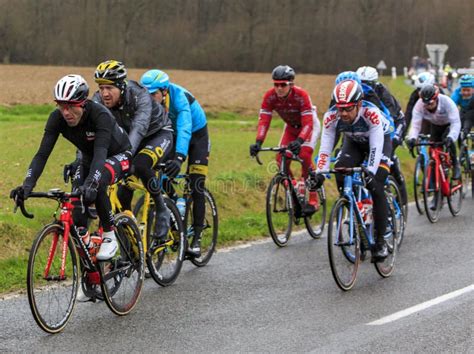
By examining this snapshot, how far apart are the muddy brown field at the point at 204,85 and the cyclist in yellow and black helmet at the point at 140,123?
2590cm

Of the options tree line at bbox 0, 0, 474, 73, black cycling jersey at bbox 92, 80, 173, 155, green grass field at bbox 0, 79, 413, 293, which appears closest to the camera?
black cycling jersey at bbox 92, 80, 173, 155

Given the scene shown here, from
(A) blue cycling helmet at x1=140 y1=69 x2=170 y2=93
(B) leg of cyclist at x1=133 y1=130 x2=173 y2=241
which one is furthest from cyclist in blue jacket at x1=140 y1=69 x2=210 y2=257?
(B) leg of cyclist at x1=133 y1=130 x2=173 y2=241

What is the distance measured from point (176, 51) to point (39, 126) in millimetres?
27256

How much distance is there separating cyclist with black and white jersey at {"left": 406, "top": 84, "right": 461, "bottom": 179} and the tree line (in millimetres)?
24895

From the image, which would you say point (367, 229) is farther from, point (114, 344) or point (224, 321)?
point (114, 344)

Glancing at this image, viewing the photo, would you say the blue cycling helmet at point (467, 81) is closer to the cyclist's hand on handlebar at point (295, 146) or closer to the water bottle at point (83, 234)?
the cyclist's hand on handlebar at point (295, 146)

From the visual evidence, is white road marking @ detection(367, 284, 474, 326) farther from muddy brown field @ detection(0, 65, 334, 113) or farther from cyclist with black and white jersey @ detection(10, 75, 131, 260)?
muddy brown field @ detection(0, 65, 334, 113)

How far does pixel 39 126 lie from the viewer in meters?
25.2

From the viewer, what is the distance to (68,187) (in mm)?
14828

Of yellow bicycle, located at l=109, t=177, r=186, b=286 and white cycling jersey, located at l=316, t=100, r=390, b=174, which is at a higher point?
white cycling jersey, located at l=316, t=100, r=390, b=174

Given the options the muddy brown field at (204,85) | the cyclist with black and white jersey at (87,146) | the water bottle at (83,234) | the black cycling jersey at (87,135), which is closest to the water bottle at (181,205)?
the cyclist with black and white jersey at (87,146)

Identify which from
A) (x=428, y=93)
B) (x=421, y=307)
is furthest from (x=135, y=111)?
(x=428, y=93)

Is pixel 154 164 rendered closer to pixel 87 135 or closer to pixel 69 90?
pixel 87 135

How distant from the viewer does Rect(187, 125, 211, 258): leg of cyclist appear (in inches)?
429
